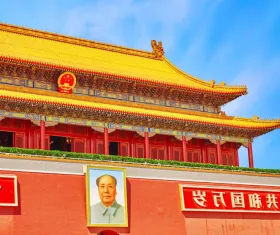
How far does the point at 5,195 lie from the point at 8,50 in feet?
28.0

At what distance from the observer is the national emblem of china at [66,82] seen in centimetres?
2594

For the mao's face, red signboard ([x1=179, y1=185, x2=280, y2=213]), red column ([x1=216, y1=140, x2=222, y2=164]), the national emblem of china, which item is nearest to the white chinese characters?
red signboard ([x1=179, y1=185, x2=280, y2=213])

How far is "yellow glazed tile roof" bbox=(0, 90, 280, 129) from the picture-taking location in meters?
23.7

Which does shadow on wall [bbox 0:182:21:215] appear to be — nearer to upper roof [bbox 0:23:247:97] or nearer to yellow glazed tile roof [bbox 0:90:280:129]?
yellow glazed tile roof [bbox 0:90:280:129]

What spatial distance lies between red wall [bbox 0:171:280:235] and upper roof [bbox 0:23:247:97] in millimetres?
5975

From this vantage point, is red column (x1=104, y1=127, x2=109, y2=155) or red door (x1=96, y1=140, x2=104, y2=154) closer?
red column (x1=104, y1=127, x2=109, y2=155)

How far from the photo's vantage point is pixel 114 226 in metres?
22.6

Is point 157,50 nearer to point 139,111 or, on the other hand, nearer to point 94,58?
point 94,58

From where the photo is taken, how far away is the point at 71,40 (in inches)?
1213

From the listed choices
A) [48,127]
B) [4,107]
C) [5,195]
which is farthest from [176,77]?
[5,195]

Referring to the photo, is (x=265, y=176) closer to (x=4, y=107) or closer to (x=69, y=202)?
(x=69, y=202)

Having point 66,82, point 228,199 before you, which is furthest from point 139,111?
point 228,199

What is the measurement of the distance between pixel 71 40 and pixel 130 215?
11.9 meters

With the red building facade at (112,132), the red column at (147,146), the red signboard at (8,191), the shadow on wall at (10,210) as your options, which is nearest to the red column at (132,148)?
the red building facade at (112,132)
